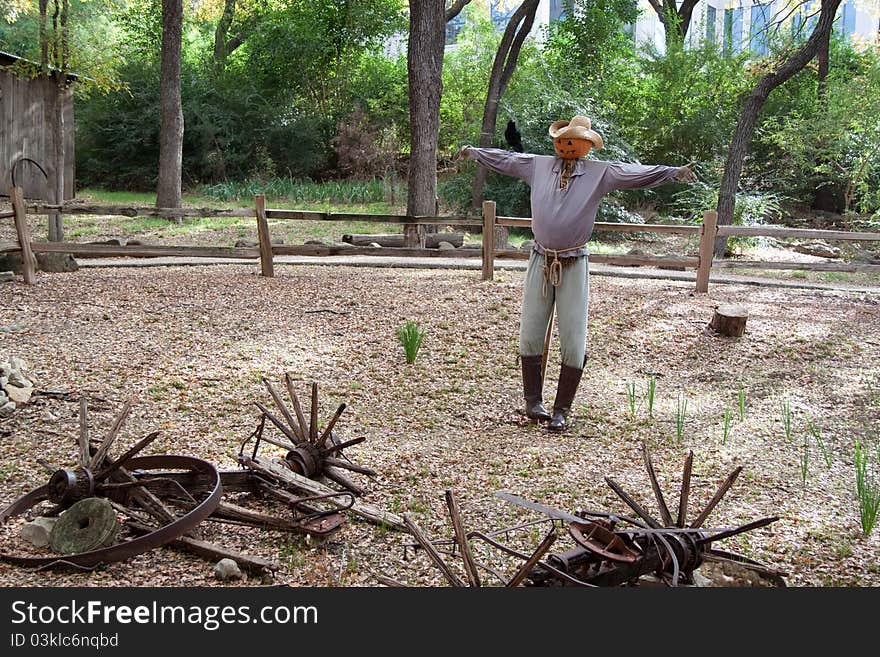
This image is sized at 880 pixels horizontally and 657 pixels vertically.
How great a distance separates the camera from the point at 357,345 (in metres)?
7.47

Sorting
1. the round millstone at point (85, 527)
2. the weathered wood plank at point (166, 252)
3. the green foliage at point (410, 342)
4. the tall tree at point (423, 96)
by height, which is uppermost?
Answer: the tall tree at point (423, 96)

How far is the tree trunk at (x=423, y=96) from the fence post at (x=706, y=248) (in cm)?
428

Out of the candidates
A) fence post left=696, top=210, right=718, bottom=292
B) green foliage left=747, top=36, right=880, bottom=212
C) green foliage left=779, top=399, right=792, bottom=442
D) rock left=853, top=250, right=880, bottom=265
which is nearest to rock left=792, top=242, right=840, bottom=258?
rock left=853, top=250, right=880, bottom=265

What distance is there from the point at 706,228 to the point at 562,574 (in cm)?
853

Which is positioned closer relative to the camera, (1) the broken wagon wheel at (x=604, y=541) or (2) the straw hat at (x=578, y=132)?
(1) the broken wagon wheel at (x=604, y=541)

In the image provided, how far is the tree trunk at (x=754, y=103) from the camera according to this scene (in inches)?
527

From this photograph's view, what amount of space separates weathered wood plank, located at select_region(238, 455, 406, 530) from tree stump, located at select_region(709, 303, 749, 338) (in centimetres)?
519

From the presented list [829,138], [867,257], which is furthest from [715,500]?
[829,138]

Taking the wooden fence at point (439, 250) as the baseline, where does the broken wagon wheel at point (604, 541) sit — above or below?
below

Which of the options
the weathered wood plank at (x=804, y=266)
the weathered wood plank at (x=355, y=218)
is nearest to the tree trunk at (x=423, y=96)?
the weathered wood plank at (x=355, y=218)

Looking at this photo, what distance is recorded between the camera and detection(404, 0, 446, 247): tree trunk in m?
12.8

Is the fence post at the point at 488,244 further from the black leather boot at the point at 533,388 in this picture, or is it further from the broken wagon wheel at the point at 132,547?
the broken wagon wheel at the point at 132,547

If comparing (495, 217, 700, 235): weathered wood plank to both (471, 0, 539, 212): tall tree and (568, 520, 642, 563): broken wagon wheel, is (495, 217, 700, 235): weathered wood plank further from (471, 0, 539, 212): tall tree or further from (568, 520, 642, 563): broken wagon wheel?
(568, 520, 642, 563): broken wagon wheel

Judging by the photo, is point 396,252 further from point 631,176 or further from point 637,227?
point 631,176
